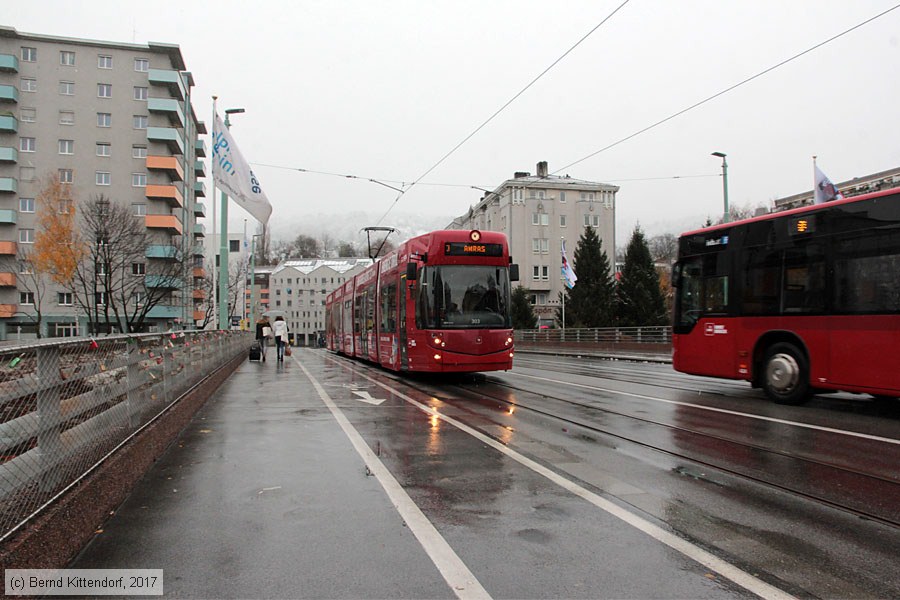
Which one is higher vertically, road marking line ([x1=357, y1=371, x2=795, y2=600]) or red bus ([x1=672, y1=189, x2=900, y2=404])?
red bus ([x1=672, y1=189, x2=900, y2=404])

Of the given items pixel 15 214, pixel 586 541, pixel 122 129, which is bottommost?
pixel 586 541

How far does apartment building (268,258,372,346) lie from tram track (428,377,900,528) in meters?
128

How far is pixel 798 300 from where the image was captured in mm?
10430

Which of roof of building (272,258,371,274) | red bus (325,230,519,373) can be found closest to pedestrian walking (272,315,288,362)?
red bus (325,230,519,373)

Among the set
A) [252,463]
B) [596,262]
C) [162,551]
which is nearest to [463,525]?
[162,551]

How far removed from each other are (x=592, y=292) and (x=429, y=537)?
46.3 m

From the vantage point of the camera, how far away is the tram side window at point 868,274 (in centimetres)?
909

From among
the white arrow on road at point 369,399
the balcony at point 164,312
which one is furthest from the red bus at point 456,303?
the balcony at point 164,312

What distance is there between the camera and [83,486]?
17.4 ft

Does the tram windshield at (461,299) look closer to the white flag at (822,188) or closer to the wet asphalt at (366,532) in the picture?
the wet asphalt at (366,532)

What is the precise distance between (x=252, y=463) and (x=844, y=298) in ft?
28.7

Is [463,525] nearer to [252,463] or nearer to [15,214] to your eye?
[252,463]

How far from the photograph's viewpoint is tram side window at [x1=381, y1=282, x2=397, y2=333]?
55.4 ft

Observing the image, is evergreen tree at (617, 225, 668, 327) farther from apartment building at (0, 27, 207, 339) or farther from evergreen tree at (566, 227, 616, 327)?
apartment building at (0, 27, 207, 339)
